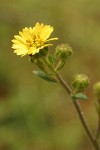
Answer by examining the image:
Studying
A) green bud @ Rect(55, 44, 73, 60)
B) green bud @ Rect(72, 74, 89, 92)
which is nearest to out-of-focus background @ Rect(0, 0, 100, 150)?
green bud @ Rect(72, 74, 89, 92)

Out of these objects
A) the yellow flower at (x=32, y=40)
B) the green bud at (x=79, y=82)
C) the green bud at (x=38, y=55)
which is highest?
the yellow flower at (x=32, y=40)

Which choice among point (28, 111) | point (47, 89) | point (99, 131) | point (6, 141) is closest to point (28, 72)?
point (47, 89)

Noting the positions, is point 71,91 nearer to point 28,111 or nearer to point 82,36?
point 28,111

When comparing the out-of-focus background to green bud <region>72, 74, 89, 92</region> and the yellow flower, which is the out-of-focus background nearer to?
green bud <region>72, 74, 89, 92</region>

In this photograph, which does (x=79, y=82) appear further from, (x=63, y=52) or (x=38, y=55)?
(x=38, y=55)

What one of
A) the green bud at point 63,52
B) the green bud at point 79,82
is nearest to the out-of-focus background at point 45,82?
the green bud at point 79,82

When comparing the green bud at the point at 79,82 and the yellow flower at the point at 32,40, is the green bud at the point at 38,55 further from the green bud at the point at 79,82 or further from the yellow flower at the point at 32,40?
the green bud at the point at 79,82
